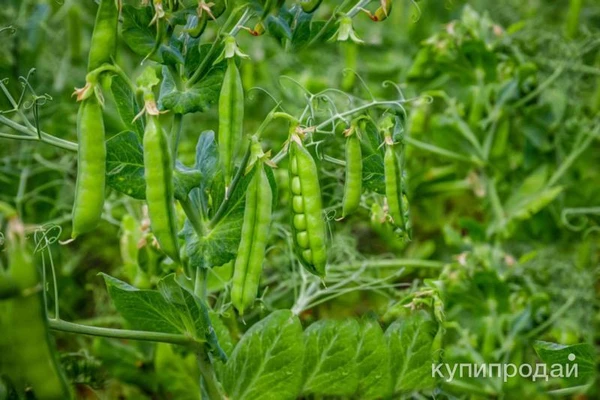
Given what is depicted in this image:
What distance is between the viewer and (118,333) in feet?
3.17

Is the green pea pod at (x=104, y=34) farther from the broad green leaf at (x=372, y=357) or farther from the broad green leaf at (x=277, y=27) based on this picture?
the broad green leaf at (x=372, y=357)

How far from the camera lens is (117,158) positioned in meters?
0.99

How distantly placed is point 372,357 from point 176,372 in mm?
598

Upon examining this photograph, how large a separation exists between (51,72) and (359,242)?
1158 millimetres

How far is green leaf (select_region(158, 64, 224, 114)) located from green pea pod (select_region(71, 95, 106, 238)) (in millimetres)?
118

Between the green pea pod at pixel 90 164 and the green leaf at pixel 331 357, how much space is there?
34 centimetres

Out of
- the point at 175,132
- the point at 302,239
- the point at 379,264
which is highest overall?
the point at 175,132

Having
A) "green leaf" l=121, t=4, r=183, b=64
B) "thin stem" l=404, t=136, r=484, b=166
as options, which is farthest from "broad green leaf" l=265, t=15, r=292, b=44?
"thin stem" l=404, t=136, r=484, b=166

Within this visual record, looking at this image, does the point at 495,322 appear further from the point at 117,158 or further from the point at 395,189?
the point at 117,158

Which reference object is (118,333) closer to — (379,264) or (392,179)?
(392,179)

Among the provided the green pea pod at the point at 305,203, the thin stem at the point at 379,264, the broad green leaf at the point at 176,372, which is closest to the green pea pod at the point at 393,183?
the green pea pod at the point at 305,203

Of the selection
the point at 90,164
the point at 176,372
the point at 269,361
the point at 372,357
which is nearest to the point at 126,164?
the point at 90,164

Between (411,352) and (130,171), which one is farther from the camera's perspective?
(411,352)

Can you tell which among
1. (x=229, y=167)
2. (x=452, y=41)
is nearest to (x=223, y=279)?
(x=229, y=167)
